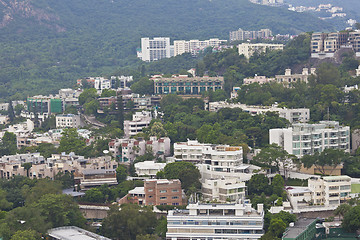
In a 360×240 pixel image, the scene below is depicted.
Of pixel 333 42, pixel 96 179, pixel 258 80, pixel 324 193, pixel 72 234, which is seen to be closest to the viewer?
A: pixel 72 234

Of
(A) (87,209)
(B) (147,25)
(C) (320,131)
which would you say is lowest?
(A) (87,209)

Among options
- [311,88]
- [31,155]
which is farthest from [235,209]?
[311,88]

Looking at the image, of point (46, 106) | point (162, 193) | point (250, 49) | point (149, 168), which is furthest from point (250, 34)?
point (162, 193)

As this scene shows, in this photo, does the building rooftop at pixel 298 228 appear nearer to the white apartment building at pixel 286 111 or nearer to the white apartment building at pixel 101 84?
the white apartment building at pixel 286 111

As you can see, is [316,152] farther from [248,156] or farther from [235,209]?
[235,209]

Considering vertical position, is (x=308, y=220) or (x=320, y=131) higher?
(x=320, y=131)

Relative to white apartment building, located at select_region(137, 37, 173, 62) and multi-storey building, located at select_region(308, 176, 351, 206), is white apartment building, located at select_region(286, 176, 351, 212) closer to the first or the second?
multi-storey building, located at select_region(308, 176, 351, 206)

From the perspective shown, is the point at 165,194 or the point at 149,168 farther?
the point at 149,168

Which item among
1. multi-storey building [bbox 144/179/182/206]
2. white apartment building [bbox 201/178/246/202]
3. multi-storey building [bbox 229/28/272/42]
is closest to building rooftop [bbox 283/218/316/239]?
white apartment building [bbox 201/178/246/202]

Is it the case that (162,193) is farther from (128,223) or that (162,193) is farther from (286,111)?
(286,111)
